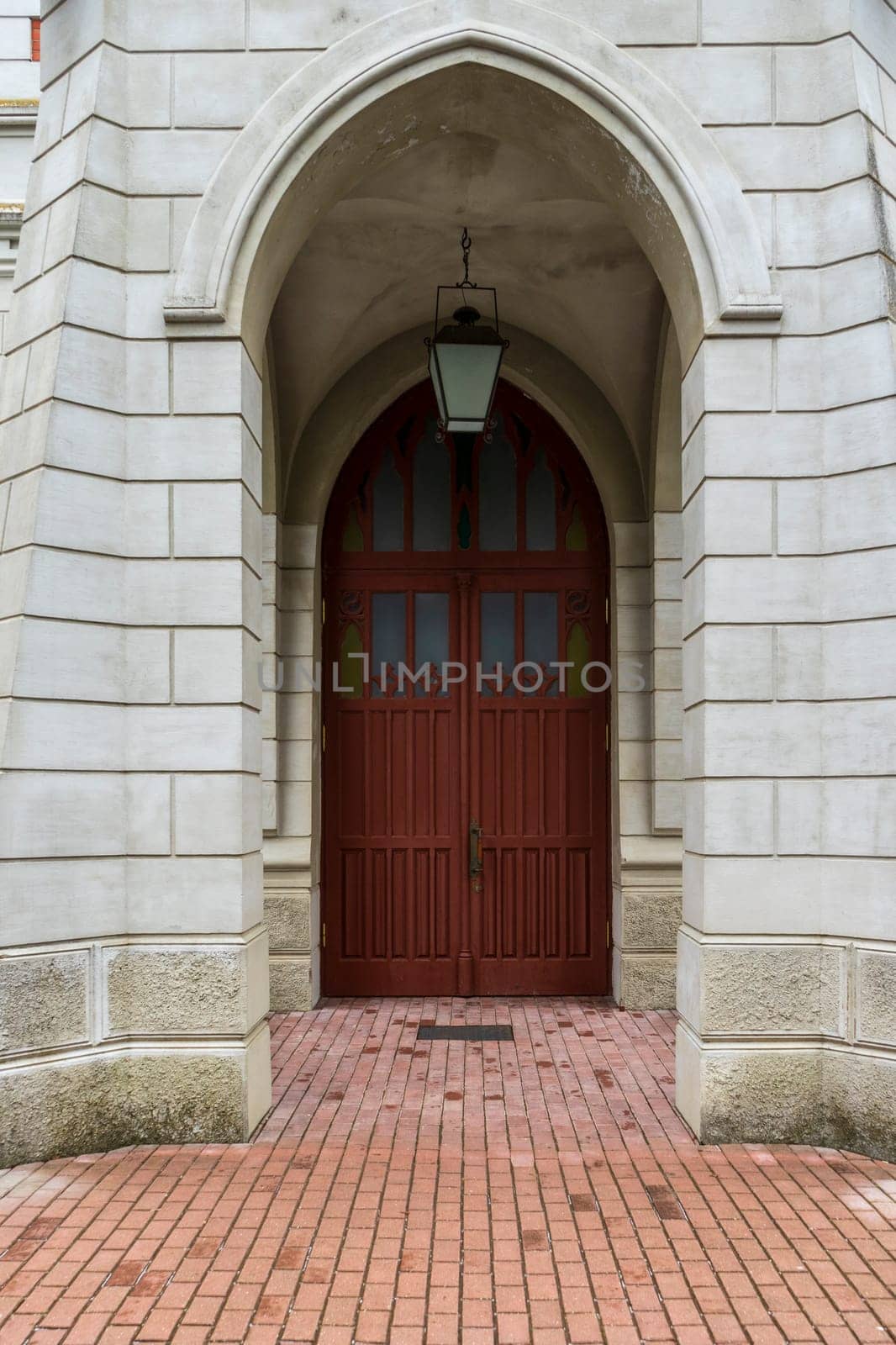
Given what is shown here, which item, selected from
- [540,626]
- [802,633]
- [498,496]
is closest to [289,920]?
[540,626]

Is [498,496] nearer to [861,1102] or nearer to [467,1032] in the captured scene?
[467,1032]

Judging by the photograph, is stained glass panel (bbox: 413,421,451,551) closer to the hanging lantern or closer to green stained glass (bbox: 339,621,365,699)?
green stained glass (bbox: 339,621,365,699)

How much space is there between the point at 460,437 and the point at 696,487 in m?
2.44

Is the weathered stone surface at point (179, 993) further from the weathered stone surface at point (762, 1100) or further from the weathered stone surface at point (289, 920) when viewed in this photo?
the weathered stone surface at point (289, 920)

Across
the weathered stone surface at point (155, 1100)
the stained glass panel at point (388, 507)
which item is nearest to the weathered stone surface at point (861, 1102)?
the weathered stone surface at point (155, 1100)

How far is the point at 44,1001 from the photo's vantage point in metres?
4.95

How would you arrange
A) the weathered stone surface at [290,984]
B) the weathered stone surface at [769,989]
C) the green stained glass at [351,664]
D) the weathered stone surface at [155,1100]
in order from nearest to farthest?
the weathered stone surface at [155,1100] → the weathered stone surface at [769,989] → the weathered stone surface at [290,984] → the green stained glass at [351,664]

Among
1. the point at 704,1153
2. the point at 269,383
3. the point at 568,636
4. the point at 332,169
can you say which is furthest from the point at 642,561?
the point at 704,1153

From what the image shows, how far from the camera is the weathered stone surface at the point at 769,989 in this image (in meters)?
5.12

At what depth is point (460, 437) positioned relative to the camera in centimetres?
746

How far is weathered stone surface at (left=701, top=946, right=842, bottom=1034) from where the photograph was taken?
16.8 feet

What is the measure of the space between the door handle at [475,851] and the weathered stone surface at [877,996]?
371 cm

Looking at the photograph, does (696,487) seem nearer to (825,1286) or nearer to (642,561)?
(642,561)

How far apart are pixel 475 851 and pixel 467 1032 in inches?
60.2
